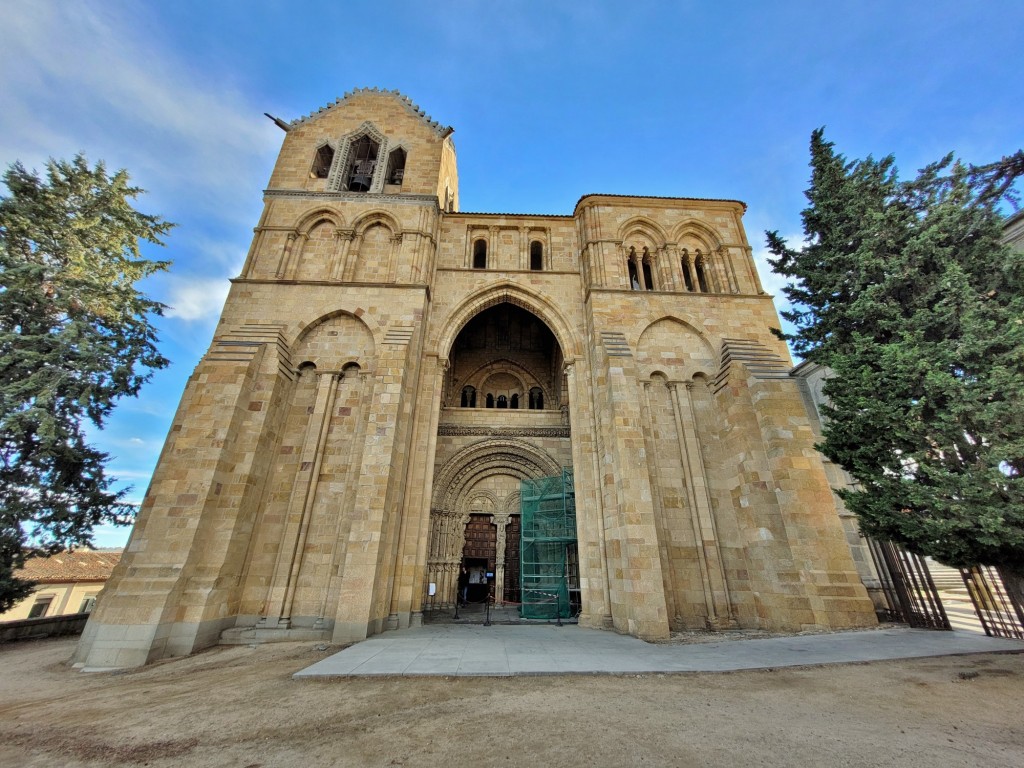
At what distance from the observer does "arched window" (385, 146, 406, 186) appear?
15.5m

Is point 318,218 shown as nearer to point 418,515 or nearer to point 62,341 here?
point 62,341

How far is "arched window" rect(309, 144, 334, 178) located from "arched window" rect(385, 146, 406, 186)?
7.06 ft

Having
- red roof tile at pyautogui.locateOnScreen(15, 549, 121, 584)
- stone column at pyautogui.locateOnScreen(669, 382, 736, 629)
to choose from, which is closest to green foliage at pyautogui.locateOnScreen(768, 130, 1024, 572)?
stone column at pyautogui.locateOnScreen(669, 382, 736, 629)

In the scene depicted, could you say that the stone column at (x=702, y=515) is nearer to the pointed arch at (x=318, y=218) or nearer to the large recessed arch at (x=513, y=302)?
the large recessed arch at (x=513, y=302)

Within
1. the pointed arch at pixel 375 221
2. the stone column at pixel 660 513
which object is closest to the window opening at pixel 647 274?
the stone column at pixel 660 513

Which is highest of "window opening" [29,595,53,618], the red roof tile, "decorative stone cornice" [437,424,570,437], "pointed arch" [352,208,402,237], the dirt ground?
"pointed arch" [352,208,402,237]

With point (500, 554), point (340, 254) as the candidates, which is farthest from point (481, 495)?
point (340, 254)

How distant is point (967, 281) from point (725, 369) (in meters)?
5.23

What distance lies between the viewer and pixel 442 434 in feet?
48.4

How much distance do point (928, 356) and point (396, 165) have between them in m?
17.1

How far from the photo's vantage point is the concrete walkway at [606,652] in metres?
5.27

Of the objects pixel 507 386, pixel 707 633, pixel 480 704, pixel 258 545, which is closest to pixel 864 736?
pixel 480 704

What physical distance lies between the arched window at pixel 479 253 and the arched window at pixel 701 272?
25.2ft

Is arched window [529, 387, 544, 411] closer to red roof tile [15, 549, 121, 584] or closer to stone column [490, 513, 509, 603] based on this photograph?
stone column [490, 513, 509, 603]
